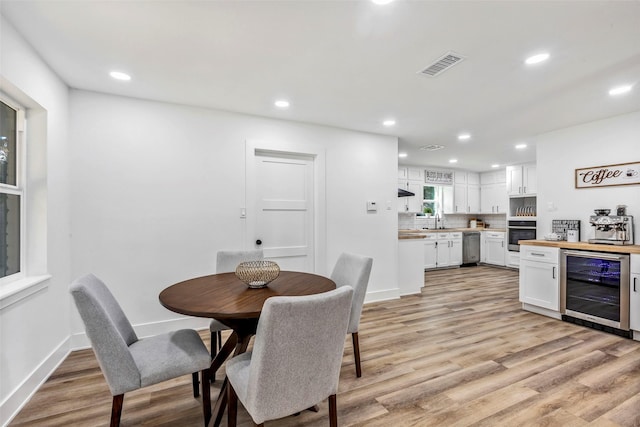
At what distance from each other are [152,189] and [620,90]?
456cm

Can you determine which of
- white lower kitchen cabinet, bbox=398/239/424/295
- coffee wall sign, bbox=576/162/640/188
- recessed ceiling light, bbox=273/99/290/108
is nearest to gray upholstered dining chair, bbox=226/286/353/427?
recessed ceiling light, bbox=273/99/290/108

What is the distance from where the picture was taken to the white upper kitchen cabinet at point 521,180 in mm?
6324

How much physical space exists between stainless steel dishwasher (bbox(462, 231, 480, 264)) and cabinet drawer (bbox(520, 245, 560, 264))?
3.38 meters

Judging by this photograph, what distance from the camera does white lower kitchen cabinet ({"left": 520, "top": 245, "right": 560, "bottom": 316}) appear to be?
360 centimetres

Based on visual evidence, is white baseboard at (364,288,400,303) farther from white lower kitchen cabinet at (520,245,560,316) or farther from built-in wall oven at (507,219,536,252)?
built-in wall oven at (507,219,536,252)

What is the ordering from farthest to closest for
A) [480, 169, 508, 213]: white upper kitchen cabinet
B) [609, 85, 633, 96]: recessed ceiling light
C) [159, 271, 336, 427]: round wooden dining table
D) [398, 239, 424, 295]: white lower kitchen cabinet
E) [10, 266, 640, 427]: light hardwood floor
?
[480, 169, 508, 213]: white upper kitchen cabinet
[398, 239, 424, 295]: white lower kitchen cabinet
[609, 85, 633, 96]: recessed ceiling light
[10, 266, 640, 427]: light hardwood floor
[159, 271, 336, 427]: round wooden dining table

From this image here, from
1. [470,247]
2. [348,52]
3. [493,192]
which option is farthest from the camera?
[493,192]

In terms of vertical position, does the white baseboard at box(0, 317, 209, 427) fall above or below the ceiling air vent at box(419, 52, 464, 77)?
below

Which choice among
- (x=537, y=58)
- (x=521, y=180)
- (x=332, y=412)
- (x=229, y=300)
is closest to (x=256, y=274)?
(x=229, y=300)

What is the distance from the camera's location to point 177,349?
172 centimetres

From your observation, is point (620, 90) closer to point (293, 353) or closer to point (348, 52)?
point (348, 52)

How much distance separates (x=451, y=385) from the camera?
2.21 m

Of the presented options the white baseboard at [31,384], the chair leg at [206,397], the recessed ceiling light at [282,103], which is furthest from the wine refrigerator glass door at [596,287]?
the white baseboard at [31,384]

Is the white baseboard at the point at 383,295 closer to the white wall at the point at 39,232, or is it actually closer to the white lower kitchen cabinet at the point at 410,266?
the white lower kitchen cabinet at the point at 410,266
